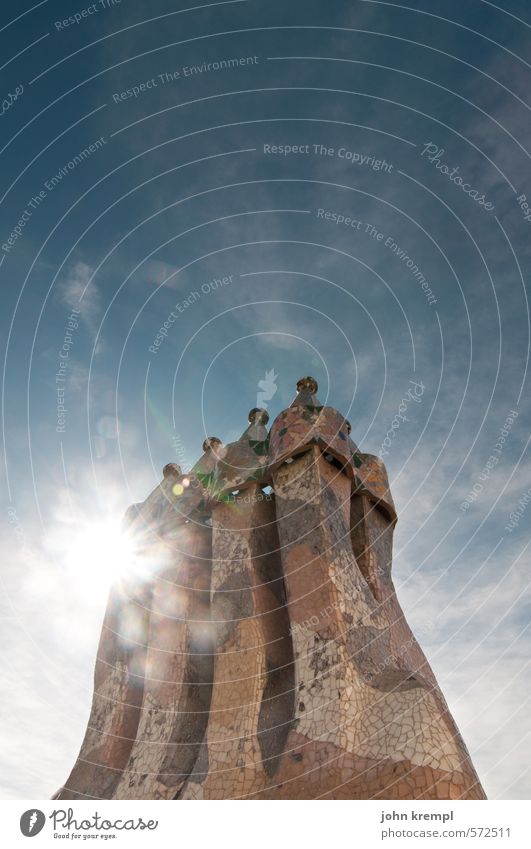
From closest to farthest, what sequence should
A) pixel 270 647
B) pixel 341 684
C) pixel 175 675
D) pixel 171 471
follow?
pixel 341 684 → pixel 270 647 → pixel 175 675 → pixel 171 471

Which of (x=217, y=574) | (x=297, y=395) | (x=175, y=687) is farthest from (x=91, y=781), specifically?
(x=297, y=395)

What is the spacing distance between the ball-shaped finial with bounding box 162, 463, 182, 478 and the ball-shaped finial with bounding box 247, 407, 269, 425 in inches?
106

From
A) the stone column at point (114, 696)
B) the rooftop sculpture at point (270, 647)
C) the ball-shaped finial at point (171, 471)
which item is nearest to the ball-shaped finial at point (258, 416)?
the rooftop sculpture at point (270, 647)

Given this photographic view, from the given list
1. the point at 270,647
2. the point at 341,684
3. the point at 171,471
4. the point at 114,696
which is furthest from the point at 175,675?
the point at 171,471

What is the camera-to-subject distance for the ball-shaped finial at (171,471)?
18050 mm

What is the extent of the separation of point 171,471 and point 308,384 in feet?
16.5

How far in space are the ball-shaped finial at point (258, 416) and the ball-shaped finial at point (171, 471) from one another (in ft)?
8.87

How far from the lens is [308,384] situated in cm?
1619

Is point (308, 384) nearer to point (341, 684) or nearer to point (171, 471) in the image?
point (171, 471)

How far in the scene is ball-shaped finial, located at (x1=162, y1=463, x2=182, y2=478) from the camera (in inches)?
711

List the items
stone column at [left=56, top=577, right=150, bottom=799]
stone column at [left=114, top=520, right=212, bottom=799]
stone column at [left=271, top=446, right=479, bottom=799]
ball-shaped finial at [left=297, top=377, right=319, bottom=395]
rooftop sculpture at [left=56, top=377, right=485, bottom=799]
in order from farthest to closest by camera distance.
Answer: ball-shaped finial at [left=297, top=377, right=319, bottom=395]
stone column at [left=56, top=577, right=150, bottom=799]
stone column at [left=114, top=520, right=212, bottom=799]
rooftop sculpture at [left=56, top=377, right=485, bottom=799]
stone column at [left=271, top=446, right=479, bottom=799]

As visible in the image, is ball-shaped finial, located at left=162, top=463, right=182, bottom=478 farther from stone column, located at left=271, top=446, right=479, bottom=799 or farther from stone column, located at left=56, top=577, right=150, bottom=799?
stone column, located at left=271, top=446, right=479, bottom=799

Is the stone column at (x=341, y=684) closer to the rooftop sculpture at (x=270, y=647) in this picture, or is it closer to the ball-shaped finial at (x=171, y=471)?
the rooftop sculpture at (x=270, y=647)

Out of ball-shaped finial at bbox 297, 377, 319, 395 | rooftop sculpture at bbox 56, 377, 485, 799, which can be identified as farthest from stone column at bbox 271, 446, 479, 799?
ball-shaped finial at bbox 297, 377, 319, 395
